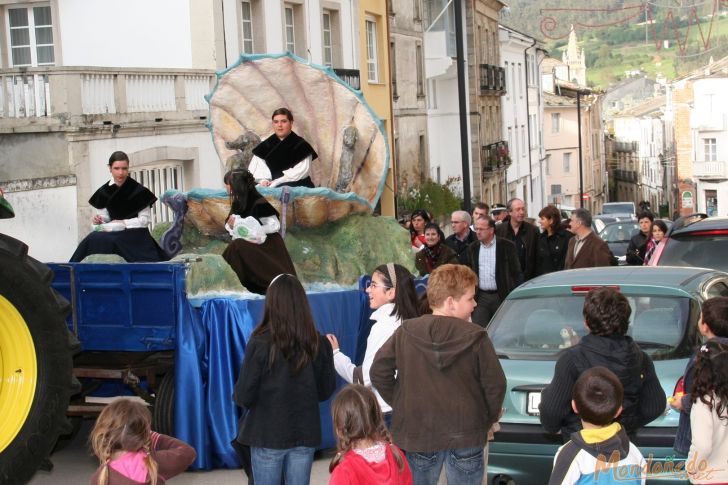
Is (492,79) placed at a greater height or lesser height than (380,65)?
greater

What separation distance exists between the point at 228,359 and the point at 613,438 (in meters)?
4.03

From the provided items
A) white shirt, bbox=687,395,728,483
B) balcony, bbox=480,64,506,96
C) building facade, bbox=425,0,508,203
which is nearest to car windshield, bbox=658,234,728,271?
white shirt, bbox=687,395,728,483

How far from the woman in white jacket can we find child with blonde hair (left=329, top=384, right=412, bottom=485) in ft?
4.89

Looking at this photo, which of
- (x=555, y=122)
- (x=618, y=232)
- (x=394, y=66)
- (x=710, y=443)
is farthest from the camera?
(x=555, y=122)

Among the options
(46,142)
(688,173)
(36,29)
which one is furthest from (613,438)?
(688,173)

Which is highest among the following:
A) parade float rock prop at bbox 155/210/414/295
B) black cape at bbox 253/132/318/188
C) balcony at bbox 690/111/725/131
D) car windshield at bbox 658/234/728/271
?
balcony at bbox 690/111/725/131

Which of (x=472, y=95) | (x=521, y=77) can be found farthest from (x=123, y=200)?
(x=521, y=77)

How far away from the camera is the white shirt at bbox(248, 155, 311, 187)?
10422mm

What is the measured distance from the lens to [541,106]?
64.4m

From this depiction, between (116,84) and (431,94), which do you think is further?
(431,94)

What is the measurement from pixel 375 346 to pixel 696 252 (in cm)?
524

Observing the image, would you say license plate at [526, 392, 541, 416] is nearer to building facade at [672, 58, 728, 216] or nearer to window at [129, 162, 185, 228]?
window at [129, 162, 185, 228]

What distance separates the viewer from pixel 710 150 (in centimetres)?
7744

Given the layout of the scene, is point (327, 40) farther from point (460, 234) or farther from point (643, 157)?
point (643, 157)
